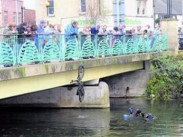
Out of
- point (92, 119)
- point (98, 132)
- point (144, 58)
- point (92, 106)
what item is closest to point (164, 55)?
point (144, 58)

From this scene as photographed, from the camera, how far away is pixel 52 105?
26.8 meters

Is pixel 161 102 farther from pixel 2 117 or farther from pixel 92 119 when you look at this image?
pixel 2 117

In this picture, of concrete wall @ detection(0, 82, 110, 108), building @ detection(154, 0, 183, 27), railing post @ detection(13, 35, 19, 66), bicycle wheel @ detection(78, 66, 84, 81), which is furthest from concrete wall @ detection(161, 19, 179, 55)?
building @ detection(154, 0, 183, 27)

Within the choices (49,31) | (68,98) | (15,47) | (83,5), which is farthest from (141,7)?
(15,47)

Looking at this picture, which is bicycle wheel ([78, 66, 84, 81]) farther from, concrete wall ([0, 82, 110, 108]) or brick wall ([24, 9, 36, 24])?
brick wall ([24, 9, 36, 24])

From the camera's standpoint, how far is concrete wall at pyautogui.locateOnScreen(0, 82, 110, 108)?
84.8 ft

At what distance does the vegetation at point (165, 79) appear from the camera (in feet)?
98.7

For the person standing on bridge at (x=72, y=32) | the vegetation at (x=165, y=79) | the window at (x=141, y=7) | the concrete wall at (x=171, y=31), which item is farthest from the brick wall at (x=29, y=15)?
the person standing on bridge at (x=72, y=32)

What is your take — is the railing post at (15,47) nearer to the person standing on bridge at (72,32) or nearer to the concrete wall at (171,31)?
the person standing on bridge at (72,32)

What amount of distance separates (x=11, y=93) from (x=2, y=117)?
724cm

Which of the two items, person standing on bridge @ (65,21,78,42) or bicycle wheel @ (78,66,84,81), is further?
bicycle wheel @ (78,66,84,81)

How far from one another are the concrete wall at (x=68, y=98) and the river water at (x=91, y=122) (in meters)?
0.43

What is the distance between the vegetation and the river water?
1.87m

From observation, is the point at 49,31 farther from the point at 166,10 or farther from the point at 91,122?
the point at 166,10
